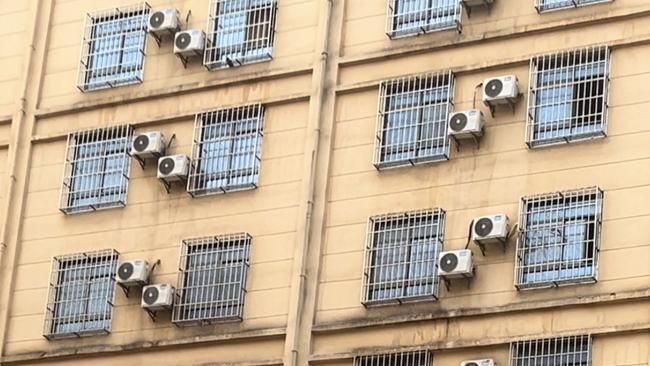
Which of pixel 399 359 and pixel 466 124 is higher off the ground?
pixel 466 124

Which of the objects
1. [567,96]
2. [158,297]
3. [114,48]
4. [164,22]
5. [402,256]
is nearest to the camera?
[567,96]

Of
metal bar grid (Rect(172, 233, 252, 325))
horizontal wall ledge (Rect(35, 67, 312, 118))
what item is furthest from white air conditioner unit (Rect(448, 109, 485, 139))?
metal bar grid (Rect(172, 233, 252, 325))

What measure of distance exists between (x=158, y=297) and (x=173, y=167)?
209cm

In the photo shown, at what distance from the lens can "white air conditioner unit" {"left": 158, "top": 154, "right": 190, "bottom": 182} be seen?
32.8 meters

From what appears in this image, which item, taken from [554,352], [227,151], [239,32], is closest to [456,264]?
[554,352]

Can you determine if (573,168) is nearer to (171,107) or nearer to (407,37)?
(407,37)

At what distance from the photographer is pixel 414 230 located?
3095 centimetres

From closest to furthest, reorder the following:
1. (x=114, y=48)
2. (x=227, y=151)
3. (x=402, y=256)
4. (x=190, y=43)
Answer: (x=402, y=256)
(x=227, y=151)
(x=190, y=43)
(x=114, y=48)

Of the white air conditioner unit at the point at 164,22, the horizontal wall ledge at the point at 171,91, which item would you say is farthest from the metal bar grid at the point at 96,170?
the white air conditioner unit at the point at 164,22

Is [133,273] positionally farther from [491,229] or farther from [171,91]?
[491,229]

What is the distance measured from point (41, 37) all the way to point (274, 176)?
5.48m

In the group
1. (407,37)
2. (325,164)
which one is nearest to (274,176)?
(325,164)

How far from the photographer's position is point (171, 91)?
111ft

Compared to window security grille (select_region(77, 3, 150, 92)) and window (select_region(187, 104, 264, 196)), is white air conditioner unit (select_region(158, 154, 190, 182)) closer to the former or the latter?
window (select_region(187, 104, 264, 196))
